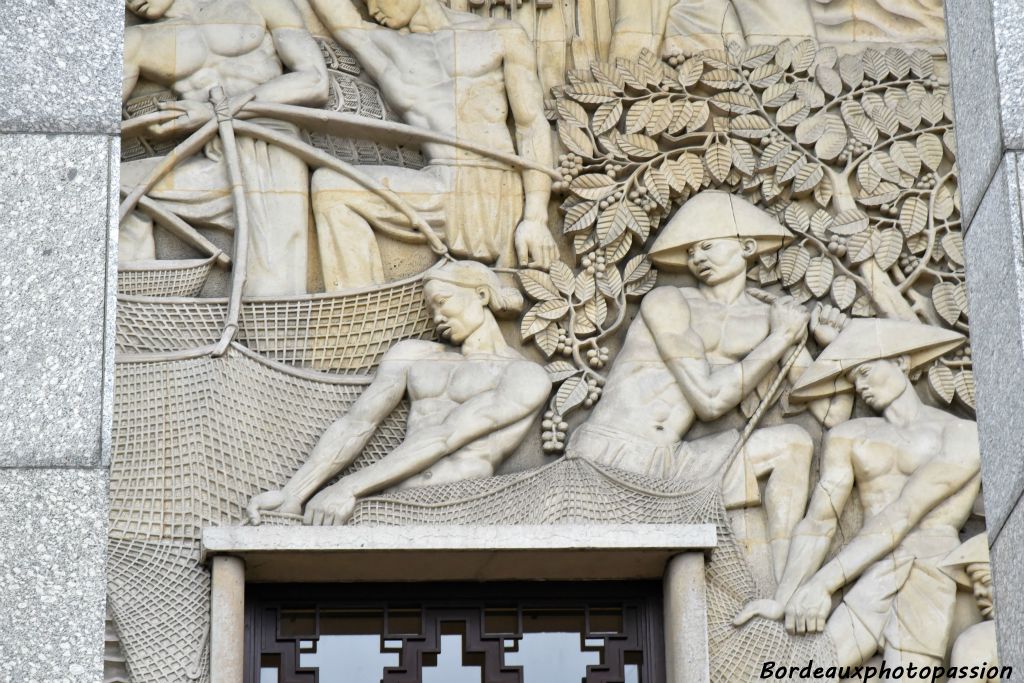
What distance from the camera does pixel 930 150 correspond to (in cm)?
872

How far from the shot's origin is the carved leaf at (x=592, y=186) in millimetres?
8531

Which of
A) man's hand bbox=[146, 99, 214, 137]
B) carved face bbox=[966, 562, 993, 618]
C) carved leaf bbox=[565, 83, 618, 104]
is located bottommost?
carved face bbox=[966, 562, 993, 618]

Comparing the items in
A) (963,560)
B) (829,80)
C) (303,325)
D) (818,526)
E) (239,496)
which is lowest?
(963,560)

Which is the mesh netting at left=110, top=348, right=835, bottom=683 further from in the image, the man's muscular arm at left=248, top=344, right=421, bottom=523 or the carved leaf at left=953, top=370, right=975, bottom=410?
the carved leaf at left=953, top=370, right=975, bottom=410

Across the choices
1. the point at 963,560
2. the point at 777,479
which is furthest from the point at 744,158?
the point at 963,560

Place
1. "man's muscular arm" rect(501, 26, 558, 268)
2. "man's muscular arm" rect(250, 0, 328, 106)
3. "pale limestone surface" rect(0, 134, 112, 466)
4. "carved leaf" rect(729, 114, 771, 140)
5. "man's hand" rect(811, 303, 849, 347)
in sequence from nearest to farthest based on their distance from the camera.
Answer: "pale limestone surface" rect(0, 134, 112, 466), "man's hand" rect(811, 303, 849, 347), "man's muscular arm" rect(501, 26, 558, 268), "man's muscular arm" rect(250, 0, 328, 106), "carved leaf" rect(729, 114, 771, 140)

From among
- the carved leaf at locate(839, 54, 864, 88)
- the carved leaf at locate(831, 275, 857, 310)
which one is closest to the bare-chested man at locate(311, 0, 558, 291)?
the carved leaf at locate(831, 275, 857, 310)

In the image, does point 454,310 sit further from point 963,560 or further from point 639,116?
point 963,560

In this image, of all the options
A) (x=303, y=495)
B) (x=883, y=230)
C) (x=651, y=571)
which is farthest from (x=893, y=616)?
(x=303, y=495)

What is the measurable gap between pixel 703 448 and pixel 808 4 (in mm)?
2170

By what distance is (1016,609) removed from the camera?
16.8ft

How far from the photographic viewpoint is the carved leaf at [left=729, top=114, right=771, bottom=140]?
8.70 m

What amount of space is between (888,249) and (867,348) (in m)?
0.47

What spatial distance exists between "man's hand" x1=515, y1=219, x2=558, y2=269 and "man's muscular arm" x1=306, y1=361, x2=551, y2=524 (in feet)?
1.54
